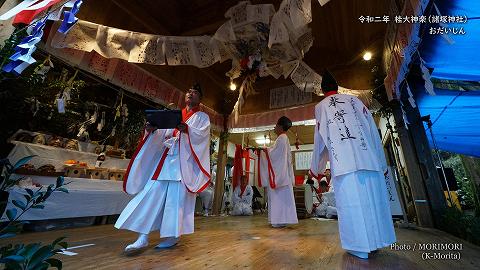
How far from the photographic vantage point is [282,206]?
431 centimetres

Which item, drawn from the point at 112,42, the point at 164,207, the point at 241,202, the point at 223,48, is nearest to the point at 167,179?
the point at 164,207

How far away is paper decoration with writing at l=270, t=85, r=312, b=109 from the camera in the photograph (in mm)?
6360

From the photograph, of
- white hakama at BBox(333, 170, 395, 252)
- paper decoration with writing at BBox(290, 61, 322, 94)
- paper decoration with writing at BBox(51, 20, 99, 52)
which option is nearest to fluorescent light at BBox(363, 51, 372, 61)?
paper decoration with writing at BBox(290, 61, 322, 94)

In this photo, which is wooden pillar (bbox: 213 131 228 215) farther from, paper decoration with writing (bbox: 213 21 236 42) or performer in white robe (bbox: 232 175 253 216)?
paper decoration with writing (bbox: 213 21 236 42)

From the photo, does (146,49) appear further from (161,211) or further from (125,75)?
(161,211)

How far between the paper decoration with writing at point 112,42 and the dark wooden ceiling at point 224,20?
2.08ft

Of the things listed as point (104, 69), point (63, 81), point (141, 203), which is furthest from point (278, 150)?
point (63, 81)

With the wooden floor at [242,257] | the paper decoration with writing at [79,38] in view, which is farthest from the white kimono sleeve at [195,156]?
the paper decoration with writing at [79,38]

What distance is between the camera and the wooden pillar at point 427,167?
3.64 m

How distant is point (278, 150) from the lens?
4590 mm

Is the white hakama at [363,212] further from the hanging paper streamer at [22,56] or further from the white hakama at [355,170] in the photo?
the hanging paper streamer at [22,56]

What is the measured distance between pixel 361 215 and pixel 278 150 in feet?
8.77

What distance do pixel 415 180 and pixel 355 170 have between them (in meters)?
2.79

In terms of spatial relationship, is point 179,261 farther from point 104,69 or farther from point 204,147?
point 104,69
